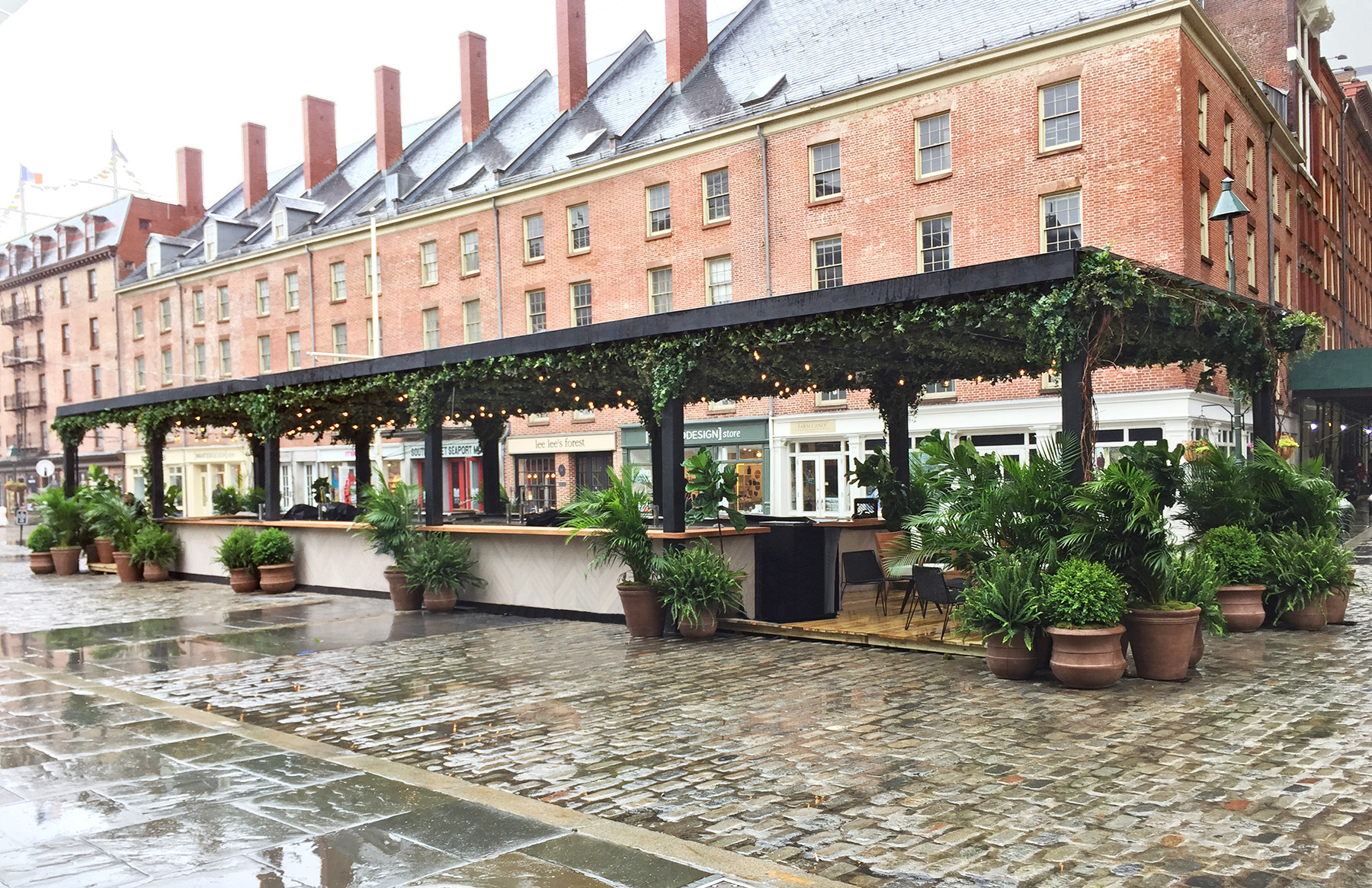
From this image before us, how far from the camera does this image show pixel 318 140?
47.1m

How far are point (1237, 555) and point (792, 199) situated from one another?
1974 centimetres

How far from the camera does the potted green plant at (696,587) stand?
1172 cm

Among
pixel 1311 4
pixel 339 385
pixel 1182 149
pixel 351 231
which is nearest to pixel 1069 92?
pixel 1182 149

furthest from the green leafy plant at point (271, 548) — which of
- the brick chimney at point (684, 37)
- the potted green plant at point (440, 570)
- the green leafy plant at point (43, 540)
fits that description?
the brick chimney at point (684, 37)

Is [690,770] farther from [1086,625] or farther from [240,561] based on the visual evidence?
[240,561]

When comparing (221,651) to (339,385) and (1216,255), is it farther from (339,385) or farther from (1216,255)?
(1216,255)

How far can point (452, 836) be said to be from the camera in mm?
5414

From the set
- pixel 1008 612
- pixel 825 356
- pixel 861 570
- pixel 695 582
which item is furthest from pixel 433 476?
pixel 1008 612

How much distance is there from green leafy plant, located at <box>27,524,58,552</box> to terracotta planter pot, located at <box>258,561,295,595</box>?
30.6ft

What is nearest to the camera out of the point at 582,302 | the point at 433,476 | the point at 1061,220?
the point at 433,476

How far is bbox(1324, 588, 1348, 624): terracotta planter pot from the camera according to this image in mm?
11500

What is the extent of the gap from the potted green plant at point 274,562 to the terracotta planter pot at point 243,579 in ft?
0.37

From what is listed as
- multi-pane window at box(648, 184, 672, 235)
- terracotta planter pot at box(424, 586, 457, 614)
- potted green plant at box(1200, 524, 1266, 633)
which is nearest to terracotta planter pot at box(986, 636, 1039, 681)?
potted green plant at box(1200, 524, 1266, 633)

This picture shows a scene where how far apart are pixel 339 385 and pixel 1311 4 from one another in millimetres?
32746
